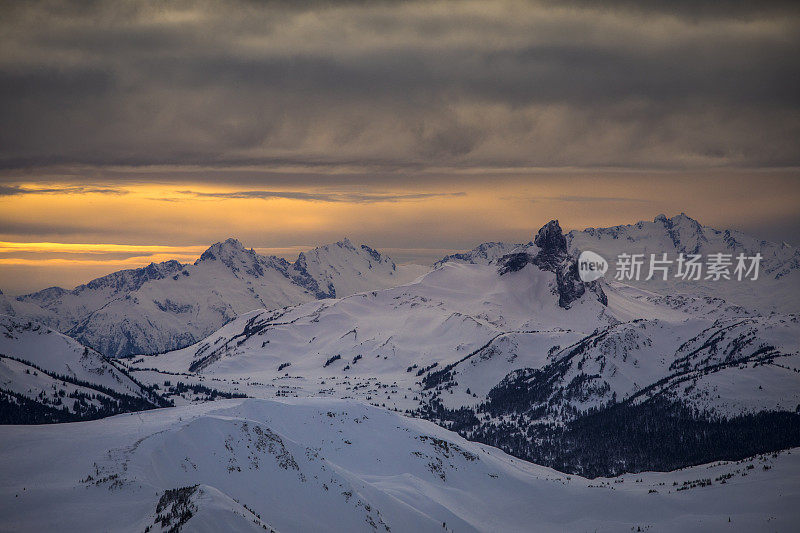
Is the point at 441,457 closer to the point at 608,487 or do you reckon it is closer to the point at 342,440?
the point at 342,440

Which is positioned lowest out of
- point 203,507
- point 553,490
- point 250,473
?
point 553,490

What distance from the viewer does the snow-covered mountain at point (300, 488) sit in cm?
10706

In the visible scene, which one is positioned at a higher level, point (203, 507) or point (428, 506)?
point (203, 507)

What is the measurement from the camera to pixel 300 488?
137375mm

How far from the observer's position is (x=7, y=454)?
132875 millimetres

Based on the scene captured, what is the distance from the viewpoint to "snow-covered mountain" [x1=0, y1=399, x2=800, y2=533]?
107m

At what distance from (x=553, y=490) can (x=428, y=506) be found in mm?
48652

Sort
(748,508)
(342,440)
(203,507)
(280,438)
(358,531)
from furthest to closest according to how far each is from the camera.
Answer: (342,440), (280,438), (748,508), (358,531), (203,507)

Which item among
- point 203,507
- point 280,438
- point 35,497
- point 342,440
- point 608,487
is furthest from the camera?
point 342,440

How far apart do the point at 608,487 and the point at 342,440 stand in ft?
240

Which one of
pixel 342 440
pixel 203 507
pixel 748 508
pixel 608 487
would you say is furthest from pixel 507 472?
pixel 203 507

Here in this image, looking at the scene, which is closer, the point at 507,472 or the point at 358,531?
the point at 358,531

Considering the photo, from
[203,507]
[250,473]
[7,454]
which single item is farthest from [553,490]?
[7,454]

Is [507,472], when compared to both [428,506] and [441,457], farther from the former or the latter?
[428,506]
